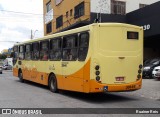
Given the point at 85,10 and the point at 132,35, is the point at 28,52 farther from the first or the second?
the point at 85,10

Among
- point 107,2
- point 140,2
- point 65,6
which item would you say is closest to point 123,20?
point 107,2

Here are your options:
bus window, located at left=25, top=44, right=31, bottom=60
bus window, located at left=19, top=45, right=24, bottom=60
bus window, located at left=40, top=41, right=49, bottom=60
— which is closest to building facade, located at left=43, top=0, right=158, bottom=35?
bus window, located at left=19, top=45, right=24, bottom=60

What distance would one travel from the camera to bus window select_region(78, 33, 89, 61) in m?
12.8

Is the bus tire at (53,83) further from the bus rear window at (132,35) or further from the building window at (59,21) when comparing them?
the building window at (59,21)

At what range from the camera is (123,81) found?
501 inches

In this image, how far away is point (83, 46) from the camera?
13008 mm

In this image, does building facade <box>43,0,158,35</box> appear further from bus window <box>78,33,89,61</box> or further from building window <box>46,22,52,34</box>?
bus window <box>78,33,89,61</box>

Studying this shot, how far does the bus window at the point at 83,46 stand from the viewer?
41.9 feet

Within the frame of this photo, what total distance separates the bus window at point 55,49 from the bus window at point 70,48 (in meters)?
0.67

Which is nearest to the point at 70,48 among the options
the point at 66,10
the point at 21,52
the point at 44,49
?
the point at 44,49

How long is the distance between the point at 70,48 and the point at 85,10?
23.2 metres

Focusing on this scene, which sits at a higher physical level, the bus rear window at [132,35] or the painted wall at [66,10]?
the painted wall at [66,10]

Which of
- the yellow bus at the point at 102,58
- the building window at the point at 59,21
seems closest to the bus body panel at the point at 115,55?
the yellow bus at the point at 102,58

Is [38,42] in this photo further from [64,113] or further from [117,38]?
[64,113]
